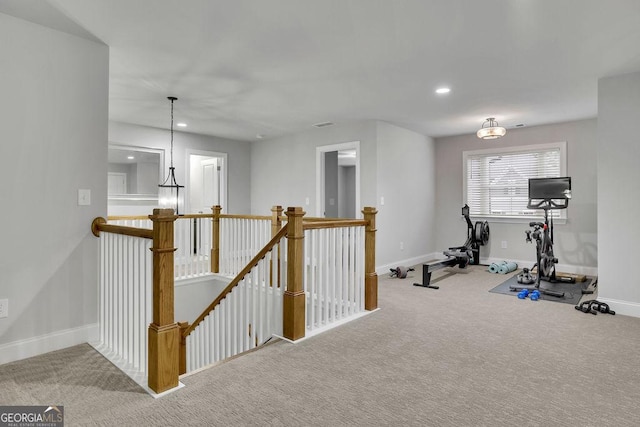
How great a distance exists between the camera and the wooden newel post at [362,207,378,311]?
3701mm

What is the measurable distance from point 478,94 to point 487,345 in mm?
2974

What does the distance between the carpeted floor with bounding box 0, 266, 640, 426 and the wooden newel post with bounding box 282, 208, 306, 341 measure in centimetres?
13

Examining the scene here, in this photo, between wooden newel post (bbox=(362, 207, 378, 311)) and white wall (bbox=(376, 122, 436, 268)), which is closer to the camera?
wooden newel post (bbox=(362, 207, 378, 311))

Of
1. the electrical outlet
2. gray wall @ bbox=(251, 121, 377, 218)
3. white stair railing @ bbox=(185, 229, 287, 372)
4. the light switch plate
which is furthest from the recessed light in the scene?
the electrical outlet

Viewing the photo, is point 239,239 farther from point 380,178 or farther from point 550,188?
point 550,188

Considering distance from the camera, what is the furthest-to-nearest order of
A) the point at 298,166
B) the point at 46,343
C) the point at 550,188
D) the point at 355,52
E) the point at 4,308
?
the point at 298,166 → the point at 550,188 → the point at 355,52 → the point at 46,343 → the point at 4,308

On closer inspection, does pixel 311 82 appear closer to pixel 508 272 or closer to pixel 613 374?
pixel 613 374

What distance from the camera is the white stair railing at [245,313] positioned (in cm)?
304

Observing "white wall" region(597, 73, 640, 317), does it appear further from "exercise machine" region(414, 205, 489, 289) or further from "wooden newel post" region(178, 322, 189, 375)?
"wooden newel post" region(178, 322, 189, 375)

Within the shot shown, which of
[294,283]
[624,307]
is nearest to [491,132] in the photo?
[624,307]

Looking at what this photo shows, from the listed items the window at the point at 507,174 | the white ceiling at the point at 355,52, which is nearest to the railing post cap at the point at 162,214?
the white ceiling at the point at 355,52

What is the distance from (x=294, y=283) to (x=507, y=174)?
17.2 ft

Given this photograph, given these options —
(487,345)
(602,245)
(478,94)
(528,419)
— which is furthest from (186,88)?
(602,245)

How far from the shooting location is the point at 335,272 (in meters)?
3.42
